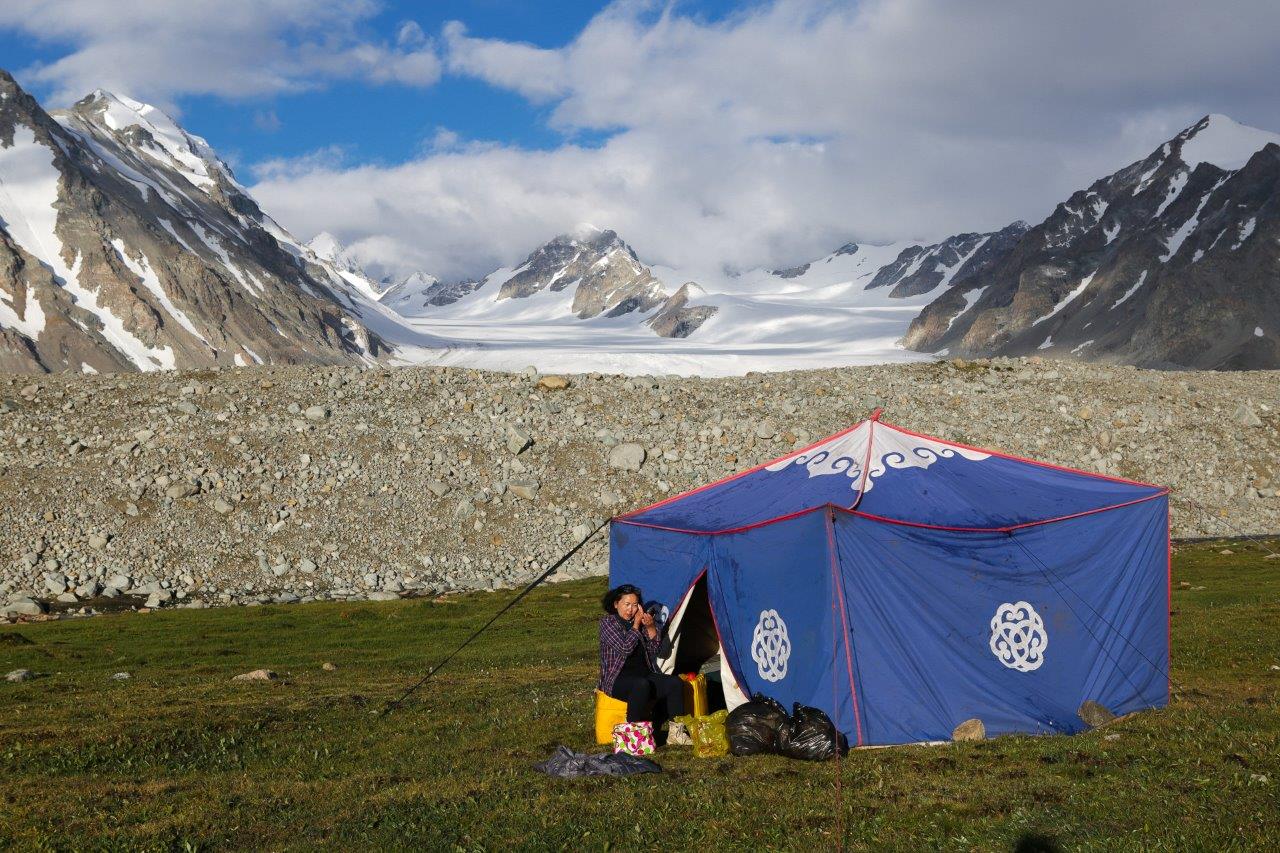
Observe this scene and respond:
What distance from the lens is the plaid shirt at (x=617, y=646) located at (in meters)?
14.2

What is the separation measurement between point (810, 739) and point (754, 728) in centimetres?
80

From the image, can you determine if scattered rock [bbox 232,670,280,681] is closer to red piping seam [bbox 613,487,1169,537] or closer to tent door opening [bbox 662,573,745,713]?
tent door opening [bbox 662,573,745,713]

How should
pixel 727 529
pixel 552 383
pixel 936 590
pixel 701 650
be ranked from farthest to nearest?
1. pixel 552 383
2. pixel 701 650
3. pixel 727 529
4. pixel 936 590

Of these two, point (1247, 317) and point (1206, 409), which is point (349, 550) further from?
point (1247, 317)

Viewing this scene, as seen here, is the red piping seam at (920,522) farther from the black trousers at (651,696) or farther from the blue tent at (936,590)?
the black trousers at (651,696)

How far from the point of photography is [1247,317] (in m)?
168

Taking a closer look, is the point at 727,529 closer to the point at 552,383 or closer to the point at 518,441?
the point at 518,441

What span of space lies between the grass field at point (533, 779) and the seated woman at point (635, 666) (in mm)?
834

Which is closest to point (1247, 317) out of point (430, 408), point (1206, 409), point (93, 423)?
point (1206, 409)

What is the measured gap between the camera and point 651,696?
14109 mm

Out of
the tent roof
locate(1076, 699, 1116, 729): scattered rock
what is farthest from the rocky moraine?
locate(1076, 699, 1116, 729): scattered rock

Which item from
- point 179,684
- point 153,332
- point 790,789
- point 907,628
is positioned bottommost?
point 179,684

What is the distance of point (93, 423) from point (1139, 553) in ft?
138

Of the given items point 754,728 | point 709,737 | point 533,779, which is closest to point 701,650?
point 709,737
